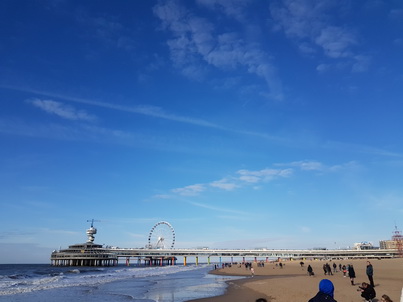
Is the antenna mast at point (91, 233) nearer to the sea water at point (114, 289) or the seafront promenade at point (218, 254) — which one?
the seafront promenade at point (218, 254)

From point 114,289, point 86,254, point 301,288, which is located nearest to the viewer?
point 301,288

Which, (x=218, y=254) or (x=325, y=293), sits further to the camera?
(x=218, y=254)

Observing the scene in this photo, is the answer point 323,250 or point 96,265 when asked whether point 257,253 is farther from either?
point 96,265

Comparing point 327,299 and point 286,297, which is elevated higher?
point 327,299

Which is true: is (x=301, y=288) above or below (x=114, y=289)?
above

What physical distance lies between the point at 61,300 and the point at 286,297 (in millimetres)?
16253

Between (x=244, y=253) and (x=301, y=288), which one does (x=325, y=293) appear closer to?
(x=301, y=288)

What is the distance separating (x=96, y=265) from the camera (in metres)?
138

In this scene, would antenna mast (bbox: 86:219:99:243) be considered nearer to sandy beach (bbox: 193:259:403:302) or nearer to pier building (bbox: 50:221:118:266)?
pier building (bbox: 50:221:118:266)

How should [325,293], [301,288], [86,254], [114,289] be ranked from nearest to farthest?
[325,293], [301,288], [114,289], [86,254]

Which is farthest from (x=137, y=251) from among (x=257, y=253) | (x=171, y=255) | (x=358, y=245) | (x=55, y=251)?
(x=358, y=245)

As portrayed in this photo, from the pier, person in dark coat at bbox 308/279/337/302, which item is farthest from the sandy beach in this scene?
the pier

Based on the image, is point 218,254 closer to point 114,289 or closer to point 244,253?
point 244,253

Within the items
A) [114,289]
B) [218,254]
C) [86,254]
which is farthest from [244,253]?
[114,289]
